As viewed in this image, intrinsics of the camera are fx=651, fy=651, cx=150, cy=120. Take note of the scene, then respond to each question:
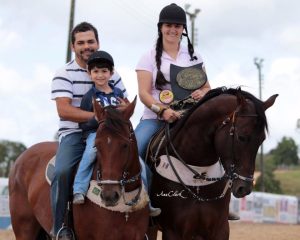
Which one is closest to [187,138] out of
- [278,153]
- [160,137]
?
[160,137]

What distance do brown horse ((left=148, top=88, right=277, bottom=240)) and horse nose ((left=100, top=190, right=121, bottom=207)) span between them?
136cm

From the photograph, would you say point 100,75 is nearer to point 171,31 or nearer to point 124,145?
point 124,145

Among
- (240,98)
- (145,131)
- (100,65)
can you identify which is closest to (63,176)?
(100,65)

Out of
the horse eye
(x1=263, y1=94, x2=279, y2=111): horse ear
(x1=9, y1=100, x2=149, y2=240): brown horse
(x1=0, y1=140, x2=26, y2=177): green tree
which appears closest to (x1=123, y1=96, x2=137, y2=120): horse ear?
(x1=9, y1=100, x2=149, y2=240): brown horse

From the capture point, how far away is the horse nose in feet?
18.8

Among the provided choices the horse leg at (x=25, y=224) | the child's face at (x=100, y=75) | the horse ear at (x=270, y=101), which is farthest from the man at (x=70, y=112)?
the horse ear at (x=270, y=101)

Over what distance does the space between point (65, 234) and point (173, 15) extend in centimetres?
286

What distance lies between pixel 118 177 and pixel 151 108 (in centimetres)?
181

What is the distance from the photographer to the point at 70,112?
681cm

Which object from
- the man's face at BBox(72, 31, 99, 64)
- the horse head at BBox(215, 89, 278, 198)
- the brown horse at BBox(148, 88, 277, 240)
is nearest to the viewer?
the horse head at BBox(215, 89, 278, 198)

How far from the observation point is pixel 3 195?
2198 cm

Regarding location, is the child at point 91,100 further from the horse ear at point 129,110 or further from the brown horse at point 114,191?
the horse ear at point 129,110

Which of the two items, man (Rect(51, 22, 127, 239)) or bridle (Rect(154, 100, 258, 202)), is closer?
bridle (Rect(154, 100, 258, 202))

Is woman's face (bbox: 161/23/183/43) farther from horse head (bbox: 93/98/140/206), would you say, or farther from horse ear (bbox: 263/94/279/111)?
horse head (bbox: 93/98/140/206)
